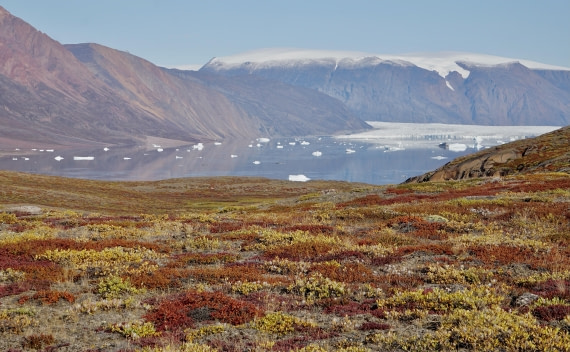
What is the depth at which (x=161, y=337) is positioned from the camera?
10.9 metres

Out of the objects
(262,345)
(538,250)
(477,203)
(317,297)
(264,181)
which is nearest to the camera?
(262,345)

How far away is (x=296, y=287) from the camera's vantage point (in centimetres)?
1455

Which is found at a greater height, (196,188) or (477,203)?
(477,203)

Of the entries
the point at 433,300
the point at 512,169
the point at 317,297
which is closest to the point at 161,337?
the point at 317,297

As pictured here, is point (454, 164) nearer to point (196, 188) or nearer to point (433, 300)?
point (196, 188)

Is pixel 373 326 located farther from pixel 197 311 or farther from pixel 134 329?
pixel 134 329

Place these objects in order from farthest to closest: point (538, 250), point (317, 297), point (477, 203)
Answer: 1. point (477, 203)
2. point (538, 250)
3. point (317, 297)

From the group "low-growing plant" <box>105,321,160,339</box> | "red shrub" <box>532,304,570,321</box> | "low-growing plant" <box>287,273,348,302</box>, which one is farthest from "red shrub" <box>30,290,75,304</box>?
"red shrub" <box>532,304,570,321</box>

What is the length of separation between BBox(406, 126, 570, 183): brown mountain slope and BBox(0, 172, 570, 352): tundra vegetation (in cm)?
4811

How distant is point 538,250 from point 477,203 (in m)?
14.4

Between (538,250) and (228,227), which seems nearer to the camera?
(538,250)

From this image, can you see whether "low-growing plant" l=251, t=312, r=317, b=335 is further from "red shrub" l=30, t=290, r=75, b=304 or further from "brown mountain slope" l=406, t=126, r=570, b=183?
"brown mountain slope" l=406, t=126, r=570, b=183

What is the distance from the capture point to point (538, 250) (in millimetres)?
17984

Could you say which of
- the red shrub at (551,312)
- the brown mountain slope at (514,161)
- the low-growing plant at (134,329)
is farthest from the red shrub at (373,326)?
the brown mountain slope at (514,161)
